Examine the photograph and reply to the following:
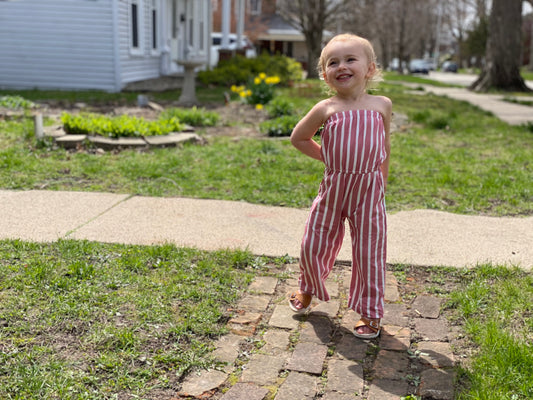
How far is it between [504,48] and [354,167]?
18.1 metres

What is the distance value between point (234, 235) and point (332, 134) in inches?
62.9

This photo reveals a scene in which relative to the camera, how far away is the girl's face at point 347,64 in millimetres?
2666

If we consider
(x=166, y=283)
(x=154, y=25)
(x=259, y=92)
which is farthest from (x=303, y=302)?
(x=154, y=25)

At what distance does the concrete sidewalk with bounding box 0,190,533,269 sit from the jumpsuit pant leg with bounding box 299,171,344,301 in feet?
2.87

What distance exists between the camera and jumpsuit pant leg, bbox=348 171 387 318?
2770mm

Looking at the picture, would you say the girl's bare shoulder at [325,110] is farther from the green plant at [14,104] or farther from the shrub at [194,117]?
the green plant at [14,104]

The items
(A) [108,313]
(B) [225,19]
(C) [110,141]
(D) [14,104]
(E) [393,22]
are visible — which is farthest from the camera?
(E) [393,22]

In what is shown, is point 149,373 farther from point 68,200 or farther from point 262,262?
point 68,200

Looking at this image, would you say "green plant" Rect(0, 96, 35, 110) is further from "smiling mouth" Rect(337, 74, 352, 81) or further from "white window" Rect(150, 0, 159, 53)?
"smiling mouth" Rect(337, 74, 352, 81)

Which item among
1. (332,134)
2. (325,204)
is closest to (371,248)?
(325,204)

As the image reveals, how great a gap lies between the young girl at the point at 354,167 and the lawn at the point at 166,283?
542 mm

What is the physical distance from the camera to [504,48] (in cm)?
1870

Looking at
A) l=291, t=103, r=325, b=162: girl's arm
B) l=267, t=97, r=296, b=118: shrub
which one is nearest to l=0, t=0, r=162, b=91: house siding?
l=267, t=97, r=296, b=118: shrub

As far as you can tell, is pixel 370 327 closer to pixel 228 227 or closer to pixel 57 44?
pixel 228 227
